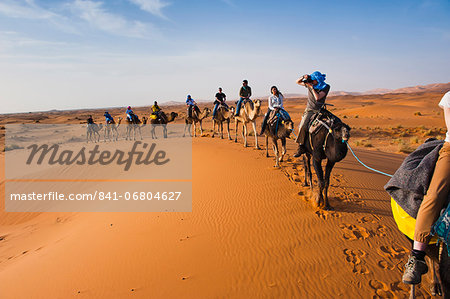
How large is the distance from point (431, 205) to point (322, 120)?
309 centimetres

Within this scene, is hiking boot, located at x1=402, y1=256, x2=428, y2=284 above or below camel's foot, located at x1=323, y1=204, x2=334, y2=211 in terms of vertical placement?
above

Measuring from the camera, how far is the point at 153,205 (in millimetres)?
7871

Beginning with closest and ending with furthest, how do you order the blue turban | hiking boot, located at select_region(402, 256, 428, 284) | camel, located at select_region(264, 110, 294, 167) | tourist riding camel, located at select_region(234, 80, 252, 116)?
1. hiking boot, located at select_region(402, 256, 428, 284)
2. the blue turban
3. camel, located at select_region(264, 110, 294, 167)
4. tourist riding camel, located at select_region(234, 80, 252, 116)

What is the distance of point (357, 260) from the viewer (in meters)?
4.36

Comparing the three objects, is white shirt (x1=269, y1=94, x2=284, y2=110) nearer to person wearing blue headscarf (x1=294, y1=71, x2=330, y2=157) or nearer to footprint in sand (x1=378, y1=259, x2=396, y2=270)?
person wearing blue headscarf (x1=294, y1=71, x2=330, y2=157)

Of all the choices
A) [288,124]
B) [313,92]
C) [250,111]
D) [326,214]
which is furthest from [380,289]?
[250,111]

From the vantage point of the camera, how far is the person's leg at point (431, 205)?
9.12 ft

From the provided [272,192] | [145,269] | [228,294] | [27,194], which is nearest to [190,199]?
[272,192]

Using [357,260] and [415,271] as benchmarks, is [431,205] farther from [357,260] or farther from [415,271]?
[357,260]

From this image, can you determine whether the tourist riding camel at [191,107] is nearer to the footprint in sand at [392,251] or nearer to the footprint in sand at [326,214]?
the footprint in sand at [326,214]

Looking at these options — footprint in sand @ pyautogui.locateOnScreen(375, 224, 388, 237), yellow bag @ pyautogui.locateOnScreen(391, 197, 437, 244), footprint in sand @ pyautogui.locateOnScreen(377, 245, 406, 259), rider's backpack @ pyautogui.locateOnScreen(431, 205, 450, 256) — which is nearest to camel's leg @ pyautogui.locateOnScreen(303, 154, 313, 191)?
footprint in sand @ pyautogui.locateOnScreen(375, 224, 388, 237)

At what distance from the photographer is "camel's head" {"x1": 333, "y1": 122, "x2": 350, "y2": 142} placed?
4.84 meters

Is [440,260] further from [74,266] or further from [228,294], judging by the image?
[74,266]

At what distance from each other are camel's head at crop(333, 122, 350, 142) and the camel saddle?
16 centimetres
